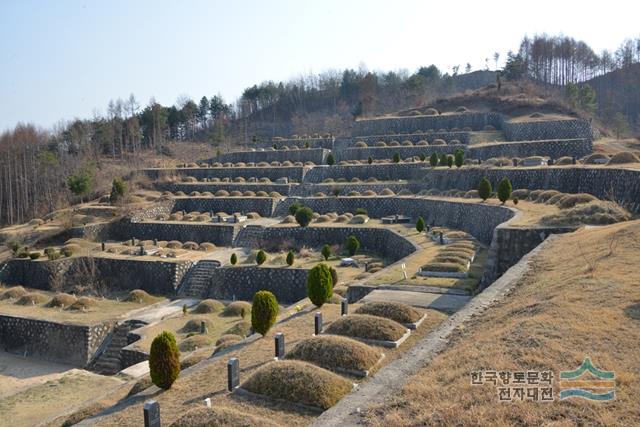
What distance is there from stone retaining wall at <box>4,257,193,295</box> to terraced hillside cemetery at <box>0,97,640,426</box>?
0.13 meters

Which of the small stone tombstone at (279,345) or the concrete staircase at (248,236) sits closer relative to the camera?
the small stone tombstone at (279,345)

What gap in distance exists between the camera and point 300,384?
9.15 metres

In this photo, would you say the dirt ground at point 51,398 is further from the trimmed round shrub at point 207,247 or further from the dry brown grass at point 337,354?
the trimmed round shrub at point 207,247

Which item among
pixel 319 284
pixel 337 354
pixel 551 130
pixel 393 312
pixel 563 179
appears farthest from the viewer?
pixel 551 130

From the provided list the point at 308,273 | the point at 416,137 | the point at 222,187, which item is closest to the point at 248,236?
the point at 222,187

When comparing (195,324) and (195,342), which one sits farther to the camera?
(195,324)

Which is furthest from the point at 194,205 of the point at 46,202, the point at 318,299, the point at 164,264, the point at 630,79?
the point at 630,79

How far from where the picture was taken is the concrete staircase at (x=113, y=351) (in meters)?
23.2

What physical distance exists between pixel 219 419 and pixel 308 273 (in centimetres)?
1589

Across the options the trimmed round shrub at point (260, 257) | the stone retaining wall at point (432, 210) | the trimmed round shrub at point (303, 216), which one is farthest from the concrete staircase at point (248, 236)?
the trimmed round shrub at point (260, 257)

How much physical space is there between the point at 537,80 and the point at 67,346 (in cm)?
8161

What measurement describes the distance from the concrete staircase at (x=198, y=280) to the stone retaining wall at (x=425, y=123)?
35.4 meters

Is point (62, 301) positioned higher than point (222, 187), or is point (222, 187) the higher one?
point (222, 187)

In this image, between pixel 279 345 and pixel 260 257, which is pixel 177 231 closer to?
pixel 260 257
